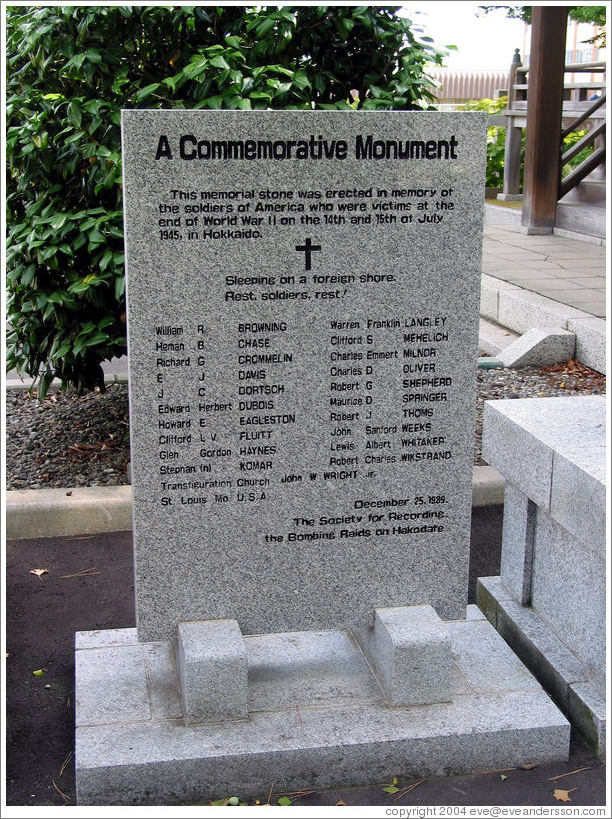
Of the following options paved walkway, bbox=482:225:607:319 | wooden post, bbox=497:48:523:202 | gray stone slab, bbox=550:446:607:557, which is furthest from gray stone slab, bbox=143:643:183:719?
wooden post, bbox=497:48:523:202

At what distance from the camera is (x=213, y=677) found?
301 cm

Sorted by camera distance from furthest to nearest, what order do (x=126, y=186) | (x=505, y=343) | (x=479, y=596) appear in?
(x=505, y=343) < (x=479, y=596) < (x=126, y=186)

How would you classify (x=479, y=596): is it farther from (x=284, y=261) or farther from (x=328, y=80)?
(x=328, y=80)


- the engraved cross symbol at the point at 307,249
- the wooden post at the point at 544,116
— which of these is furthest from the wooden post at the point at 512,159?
the engraved cross symbol at the point at 307,249

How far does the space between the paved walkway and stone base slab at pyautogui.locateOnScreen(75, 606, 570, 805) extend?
459cm

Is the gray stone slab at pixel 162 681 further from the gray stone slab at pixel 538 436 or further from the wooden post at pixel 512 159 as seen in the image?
the wooden post at pixel 512 159

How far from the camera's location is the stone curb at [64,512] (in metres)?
4.70

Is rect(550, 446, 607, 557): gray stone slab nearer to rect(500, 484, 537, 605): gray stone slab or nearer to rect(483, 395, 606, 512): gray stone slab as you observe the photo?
rect(483, 395, 606, 512): gray stone slab

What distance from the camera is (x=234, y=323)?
3041 mm

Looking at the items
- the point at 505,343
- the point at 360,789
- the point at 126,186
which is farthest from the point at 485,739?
the point at 505,343

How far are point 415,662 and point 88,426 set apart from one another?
334 cm

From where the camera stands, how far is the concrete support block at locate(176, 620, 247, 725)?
118 inches

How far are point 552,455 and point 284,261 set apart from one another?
121cm

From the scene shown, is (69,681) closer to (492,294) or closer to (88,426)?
(88,426)
